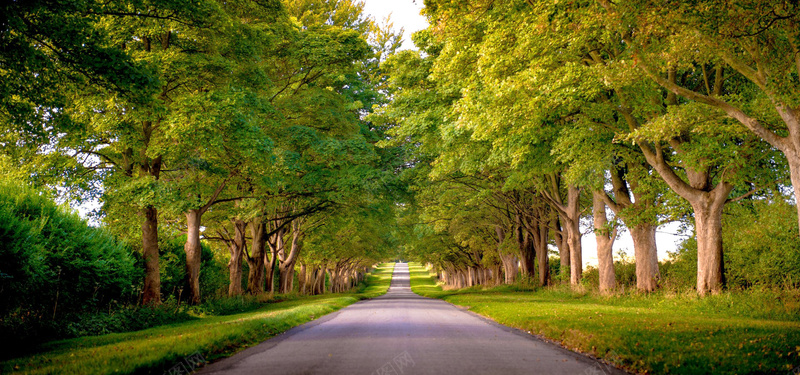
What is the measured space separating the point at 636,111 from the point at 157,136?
15.6m

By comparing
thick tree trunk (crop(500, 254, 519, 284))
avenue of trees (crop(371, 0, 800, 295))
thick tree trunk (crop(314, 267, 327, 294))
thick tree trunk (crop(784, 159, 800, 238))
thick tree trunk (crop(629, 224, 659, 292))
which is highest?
avenue of trees (crop(371, 0, 800, 295))

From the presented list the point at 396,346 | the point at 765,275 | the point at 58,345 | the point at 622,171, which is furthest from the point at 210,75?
the point at 765,275

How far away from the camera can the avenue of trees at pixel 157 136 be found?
960cm

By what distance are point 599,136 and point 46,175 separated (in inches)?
717

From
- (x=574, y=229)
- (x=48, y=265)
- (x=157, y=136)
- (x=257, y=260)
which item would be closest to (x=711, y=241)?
(x=574, y=229)

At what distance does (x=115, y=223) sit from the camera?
16.3m

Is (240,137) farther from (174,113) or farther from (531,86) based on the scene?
(531,86)

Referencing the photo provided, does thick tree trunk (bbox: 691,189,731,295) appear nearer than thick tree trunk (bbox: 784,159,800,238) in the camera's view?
No

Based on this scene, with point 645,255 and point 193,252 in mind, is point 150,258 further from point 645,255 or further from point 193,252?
point 645,255

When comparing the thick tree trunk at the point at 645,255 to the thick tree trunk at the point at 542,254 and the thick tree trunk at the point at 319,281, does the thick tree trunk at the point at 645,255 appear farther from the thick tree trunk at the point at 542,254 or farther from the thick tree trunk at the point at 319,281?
the thick tree trunk at the point at 319,281

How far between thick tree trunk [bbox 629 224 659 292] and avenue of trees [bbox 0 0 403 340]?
11230 mm

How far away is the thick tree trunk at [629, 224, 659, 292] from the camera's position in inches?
744

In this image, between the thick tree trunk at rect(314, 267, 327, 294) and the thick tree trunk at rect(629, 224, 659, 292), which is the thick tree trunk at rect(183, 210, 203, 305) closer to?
the thick tree trunk at rect(629, 224, 659, 292)

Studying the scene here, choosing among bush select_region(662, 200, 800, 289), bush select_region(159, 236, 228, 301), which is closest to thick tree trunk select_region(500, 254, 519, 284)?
bush select_region(662, 200, 800, 289)
